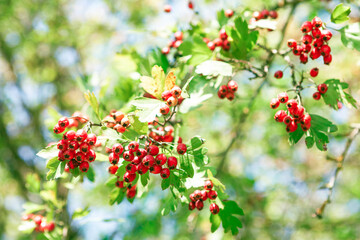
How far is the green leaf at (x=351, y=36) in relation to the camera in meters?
1.76

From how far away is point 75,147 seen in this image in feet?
4.92

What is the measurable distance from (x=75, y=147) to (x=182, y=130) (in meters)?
2.06

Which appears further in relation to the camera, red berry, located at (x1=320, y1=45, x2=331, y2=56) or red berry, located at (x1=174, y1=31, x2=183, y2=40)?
red berry, located at (x1=174, y1=31, x2=183, y2=40)

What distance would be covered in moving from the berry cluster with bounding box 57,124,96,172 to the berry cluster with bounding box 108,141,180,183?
138 mm

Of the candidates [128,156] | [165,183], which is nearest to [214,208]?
[165,183]

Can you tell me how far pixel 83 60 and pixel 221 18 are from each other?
18.4 feet

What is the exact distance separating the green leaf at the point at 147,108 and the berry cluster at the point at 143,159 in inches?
5.6

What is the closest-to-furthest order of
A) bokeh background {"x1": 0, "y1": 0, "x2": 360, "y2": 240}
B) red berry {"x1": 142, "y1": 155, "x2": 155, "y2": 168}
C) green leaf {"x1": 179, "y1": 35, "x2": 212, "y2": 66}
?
red berry {"x1": 142, "y1": 155, "x2": 155, "y2": 168} → green leaf {"x1": 179, "y1": 35, "x2": 212, "y2": 66} → bokeh background {"x1": 0, "y1": 0, "x2": 360, "y2": 240}

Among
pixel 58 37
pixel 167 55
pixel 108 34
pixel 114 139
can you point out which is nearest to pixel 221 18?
pixel 167 55

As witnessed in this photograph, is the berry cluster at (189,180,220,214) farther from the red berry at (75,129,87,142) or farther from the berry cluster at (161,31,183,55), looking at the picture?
the berry cluster at (161,31,183,55)

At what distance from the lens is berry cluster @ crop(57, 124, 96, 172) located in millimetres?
1491

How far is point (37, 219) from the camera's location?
2.37 m

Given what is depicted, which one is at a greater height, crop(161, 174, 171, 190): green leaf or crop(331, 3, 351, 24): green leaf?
crop(331, 3, 351, 24): green leaf

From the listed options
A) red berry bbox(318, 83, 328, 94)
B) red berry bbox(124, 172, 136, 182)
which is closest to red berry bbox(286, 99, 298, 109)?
red berry bbox(318, 83, 328, 94)
